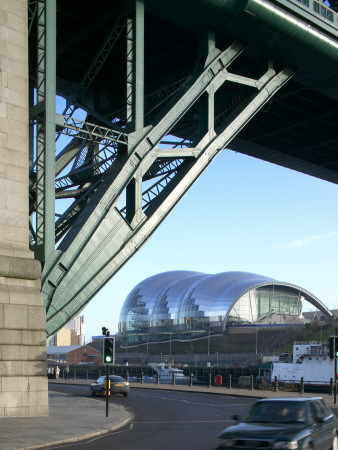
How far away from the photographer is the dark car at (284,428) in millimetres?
11227

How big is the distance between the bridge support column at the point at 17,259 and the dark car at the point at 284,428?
→ 30.2ft

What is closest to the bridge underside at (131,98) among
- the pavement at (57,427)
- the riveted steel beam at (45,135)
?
the riveted steel beam at (45,135)

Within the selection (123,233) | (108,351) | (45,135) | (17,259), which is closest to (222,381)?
(108,351)

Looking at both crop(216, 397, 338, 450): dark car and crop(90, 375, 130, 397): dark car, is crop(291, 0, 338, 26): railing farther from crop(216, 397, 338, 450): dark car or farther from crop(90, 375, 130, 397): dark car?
crop(90, 375, 130, 397): dark car

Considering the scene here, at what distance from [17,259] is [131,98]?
7.41m

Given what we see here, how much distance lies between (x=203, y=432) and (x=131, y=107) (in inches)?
445

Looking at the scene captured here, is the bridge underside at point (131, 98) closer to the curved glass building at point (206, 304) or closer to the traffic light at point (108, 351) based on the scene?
the traffic light at point (108, 351)

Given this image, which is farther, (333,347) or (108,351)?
(333,347)

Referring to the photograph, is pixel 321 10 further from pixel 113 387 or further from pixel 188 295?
pixel 188 295

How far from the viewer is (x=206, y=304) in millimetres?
140375

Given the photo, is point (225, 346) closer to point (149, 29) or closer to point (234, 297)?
Answer: point (234, 297)

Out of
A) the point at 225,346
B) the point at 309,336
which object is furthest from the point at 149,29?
the point at 225,346

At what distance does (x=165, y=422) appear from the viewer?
23.3m

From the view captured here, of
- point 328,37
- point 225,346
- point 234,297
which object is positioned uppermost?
point 328,37
